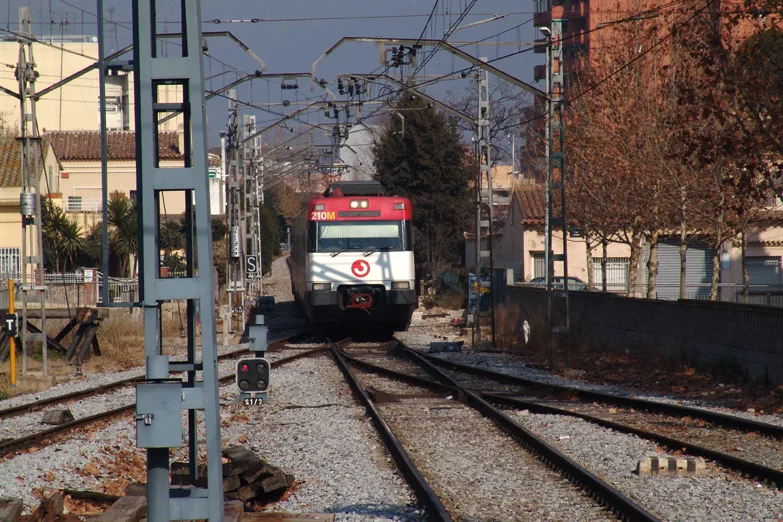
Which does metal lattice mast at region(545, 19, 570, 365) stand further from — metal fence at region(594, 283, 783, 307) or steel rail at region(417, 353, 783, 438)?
metal fence at region(594, 283, 783, 307)

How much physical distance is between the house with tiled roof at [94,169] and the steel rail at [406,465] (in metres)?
35.9

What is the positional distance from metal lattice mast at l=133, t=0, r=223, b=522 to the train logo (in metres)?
18.1

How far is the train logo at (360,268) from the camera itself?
73.2 ft

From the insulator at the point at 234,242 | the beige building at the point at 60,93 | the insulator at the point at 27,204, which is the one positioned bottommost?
the insulator at the point at 234,242

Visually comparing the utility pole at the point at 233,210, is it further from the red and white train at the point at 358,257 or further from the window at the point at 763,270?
the window at the point at 763,270

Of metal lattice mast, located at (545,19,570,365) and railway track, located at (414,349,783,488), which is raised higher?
metal lattice mast, located at (545,19,570,365)

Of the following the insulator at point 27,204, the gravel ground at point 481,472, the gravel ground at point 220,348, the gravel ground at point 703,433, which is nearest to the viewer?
the gravel ground at point 481,472

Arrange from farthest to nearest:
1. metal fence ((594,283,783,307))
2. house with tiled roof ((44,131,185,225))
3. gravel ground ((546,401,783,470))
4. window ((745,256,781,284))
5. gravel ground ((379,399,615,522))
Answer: house with tiled roof ((44,131,185,225))
window ((745,256,781,284))
metal fence ((594,283,783,307))
gravel ground ((546,401,783,470))
gravel ground ((379,399,615,522))

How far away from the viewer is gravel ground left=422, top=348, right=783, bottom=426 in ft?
37.9

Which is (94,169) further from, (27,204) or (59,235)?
(27,204)

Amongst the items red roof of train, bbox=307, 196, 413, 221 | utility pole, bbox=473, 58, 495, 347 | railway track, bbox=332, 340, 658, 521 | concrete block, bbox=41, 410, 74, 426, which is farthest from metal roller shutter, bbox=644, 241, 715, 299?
concrete block, bbox=41, 410, 74, 426

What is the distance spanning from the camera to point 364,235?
22438mm

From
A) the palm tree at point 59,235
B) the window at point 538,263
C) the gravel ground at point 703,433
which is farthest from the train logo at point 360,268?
the window at point 538,263

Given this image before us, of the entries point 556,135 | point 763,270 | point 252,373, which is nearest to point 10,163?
point 556,135
